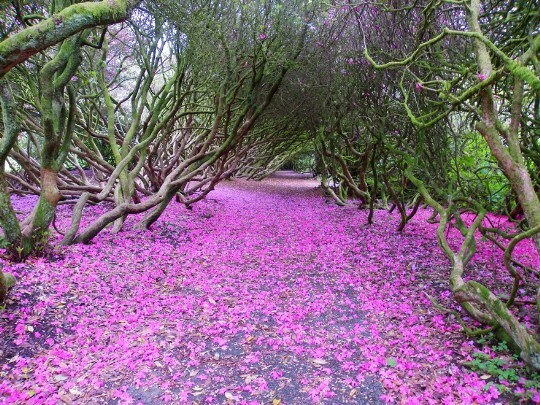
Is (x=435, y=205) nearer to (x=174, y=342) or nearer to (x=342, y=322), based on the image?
(x=342, y=322)

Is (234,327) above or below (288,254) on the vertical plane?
below

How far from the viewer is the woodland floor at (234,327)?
11.8 ft

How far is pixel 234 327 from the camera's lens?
16.3 feet

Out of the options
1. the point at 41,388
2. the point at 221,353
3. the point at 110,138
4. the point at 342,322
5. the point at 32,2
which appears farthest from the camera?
the point at 110,138

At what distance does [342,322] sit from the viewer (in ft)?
17.0

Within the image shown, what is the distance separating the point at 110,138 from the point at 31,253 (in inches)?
178

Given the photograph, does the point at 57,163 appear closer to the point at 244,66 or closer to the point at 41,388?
the point at 41,388

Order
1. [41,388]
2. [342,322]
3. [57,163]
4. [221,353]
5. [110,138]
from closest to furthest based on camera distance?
[41,388], [221,353], [342,322], [57,163], [110,138]

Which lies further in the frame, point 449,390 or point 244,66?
point 244,66

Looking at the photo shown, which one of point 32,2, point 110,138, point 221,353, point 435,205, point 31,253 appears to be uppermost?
point 32,2

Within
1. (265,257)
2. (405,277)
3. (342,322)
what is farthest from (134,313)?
(405,277)

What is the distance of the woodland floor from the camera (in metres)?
3.61

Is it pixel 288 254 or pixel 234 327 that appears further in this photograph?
pixel 288 254

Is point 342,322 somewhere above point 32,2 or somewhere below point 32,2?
below
